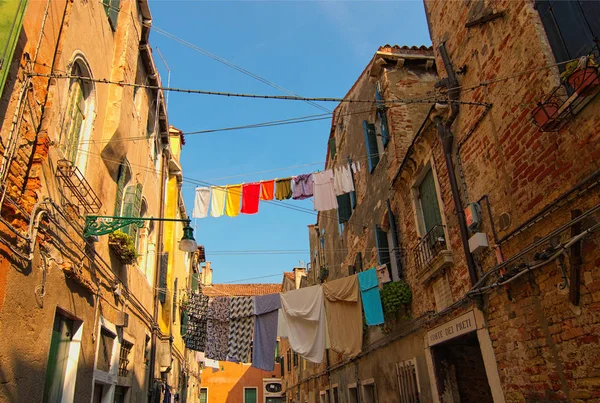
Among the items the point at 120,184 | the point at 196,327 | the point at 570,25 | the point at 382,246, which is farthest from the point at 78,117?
the point at 196,327

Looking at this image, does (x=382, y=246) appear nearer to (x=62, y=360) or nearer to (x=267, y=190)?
(x=267, y=190)

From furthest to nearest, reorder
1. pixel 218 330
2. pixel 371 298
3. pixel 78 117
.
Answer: pixel 218 330
pixel 371 298
pixel 78 117

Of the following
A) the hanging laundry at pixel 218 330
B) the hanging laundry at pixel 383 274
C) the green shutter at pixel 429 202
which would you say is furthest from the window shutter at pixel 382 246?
the hanging laundry at pixel 218 330

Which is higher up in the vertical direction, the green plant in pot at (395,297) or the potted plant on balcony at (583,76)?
the potted plant on balcony at (583,76)

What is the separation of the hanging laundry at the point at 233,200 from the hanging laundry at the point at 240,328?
2.39 m

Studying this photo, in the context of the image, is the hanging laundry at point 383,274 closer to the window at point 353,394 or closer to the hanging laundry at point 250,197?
the hanging laundry at point 250,197

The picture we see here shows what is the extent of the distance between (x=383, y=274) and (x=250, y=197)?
3.87 m

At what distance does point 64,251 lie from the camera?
5.48m

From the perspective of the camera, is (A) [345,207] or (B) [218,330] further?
(A) [345,207]

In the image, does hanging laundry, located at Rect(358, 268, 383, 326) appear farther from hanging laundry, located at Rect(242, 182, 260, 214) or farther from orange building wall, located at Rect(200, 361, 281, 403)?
orange building wall, located at Rect(200, 361, 281, 403)

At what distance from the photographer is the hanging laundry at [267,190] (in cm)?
1091

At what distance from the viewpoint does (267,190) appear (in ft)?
36.0

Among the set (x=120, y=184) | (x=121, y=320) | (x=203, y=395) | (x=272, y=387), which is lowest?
(x=203, y=395)

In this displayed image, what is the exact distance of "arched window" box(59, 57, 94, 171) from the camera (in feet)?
19.2
